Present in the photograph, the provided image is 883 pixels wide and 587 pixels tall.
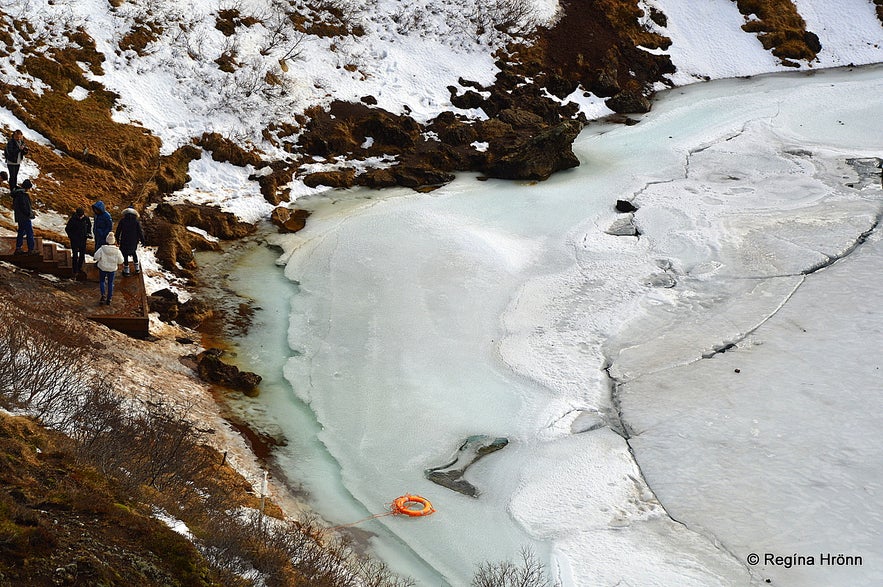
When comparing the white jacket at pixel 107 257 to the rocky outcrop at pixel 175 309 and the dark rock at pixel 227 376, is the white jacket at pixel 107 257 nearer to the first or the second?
the rocky outcrop at pixel 175 309

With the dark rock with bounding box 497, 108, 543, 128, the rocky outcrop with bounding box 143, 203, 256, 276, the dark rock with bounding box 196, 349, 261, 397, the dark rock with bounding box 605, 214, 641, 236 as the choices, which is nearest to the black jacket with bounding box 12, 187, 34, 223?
the rocky outcrop with bounding box 143, 203, 256, 276

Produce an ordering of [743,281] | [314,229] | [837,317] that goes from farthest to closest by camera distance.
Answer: [314,229], [743,281], [837,317]

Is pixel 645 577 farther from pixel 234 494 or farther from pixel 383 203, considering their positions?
pixel 383 203

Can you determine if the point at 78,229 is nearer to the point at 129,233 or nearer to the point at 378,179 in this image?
the point at 129,233

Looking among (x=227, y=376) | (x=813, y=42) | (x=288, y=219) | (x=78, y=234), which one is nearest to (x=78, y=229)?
(x=78, y=234)

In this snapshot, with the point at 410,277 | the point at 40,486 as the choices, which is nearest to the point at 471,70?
the point at 410,277

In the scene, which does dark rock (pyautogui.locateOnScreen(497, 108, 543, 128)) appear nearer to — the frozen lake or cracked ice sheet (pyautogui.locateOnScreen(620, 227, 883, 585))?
the frozen lake

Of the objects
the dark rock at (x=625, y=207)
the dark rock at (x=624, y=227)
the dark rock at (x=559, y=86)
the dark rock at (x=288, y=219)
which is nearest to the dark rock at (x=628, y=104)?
the dark rock at (x=559, y=86)
